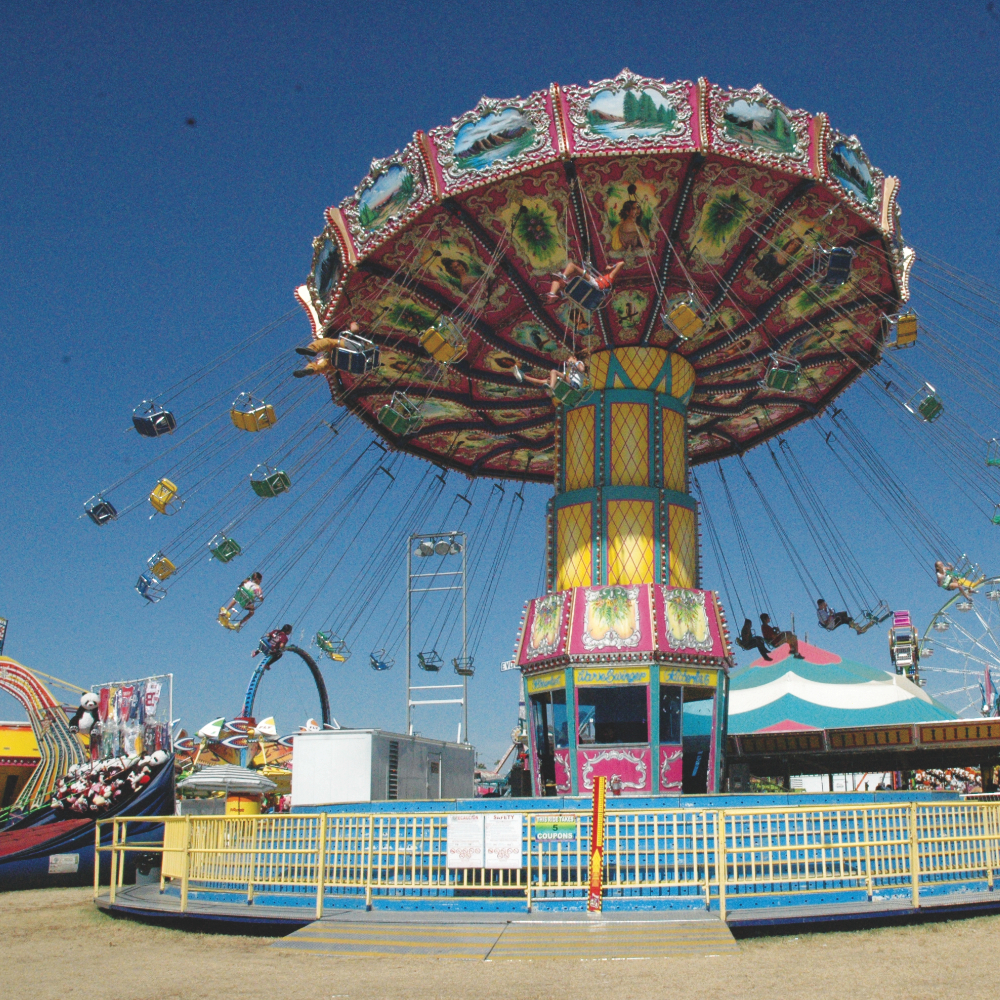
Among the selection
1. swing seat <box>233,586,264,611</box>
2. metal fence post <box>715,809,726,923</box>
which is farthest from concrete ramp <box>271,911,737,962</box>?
swing seat <box>233,586,264,611</box>

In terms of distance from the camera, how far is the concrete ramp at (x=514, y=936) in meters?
8.85

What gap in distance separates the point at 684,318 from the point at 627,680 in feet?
20.3

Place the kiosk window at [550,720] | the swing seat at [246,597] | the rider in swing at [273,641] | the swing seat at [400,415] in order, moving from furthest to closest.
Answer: the rider in swing at [273,641] → the swing seat at [246,597] → the swing seat at [400,415] → the kiosk window at [550,720]

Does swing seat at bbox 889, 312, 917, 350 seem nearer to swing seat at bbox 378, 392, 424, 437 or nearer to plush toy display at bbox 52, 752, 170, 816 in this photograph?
swing seat at bbox 378, 392, 424, 437

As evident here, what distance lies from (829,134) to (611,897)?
12.3m

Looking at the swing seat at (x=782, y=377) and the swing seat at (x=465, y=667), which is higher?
the swing seat at (x=782, y=377)

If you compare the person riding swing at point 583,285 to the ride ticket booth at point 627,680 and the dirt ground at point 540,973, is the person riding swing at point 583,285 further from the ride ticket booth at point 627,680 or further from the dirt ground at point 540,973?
the dirt ground at point 540,973

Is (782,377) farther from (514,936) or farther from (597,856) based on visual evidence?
(514,936)

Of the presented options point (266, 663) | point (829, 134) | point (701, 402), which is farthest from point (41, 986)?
point (266, 663)

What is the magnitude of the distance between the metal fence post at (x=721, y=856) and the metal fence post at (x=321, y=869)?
171 inches

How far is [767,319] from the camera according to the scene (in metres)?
19.2

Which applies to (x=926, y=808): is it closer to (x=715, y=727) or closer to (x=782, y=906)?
(x=782, y=906)

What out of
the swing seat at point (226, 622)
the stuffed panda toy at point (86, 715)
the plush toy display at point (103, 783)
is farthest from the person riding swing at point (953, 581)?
the stuffed panda toy at point (86, 715)

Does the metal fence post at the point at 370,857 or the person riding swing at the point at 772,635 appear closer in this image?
the metal fence post at the point at 370,857
